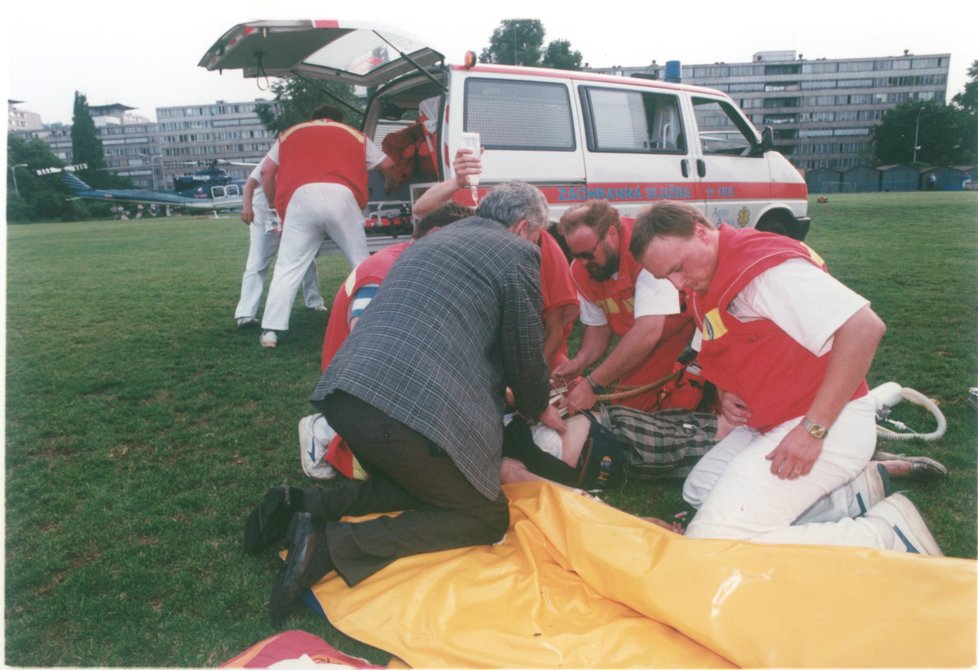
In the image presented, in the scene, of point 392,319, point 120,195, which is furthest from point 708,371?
point 120,195

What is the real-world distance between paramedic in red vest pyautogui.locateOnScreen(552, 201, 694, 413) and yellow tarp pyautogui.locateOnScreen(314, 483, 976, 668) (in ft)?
3.35

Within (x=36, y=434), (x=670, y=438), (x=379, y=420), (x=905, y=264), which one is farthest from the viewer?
(x=905, y=264)

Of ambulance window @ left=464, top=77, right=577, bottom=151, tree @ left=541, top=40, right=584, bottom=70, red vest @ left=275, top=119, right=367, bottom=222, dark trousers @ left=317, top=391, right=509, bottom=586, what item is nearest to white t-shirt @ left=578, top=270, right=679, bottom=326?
dark trousers @ left=317, top=391, right=509, bottom=586

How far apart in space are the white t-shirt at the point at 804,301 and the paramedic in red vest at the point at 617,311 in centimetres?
95

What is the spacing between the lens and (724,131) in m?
6.95

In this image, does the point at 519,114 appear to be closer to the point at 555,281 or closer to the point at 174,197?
the point at 555,281

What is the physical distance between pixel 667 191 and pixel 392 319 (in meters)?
4.67

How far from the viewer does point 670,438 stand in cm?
304

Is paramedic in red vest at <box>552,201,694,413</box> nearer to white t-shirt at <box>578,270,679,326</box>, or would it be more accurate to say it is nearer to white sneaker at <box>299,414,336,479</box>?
white t-shirt at <box>578,270,679,326</box>

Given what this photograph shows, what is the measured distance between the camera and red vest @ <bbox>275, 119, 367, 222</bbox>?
A: 519cm

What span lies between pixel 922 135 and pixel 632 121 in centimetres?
7605

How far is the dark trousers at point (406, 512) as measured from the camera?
2.15 m

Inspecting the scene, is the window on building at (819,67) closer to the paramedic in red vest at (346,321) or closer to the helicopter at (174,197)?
the helicopter at (174,197)

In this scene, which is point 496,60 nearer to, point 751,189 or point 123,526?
point 751,189
